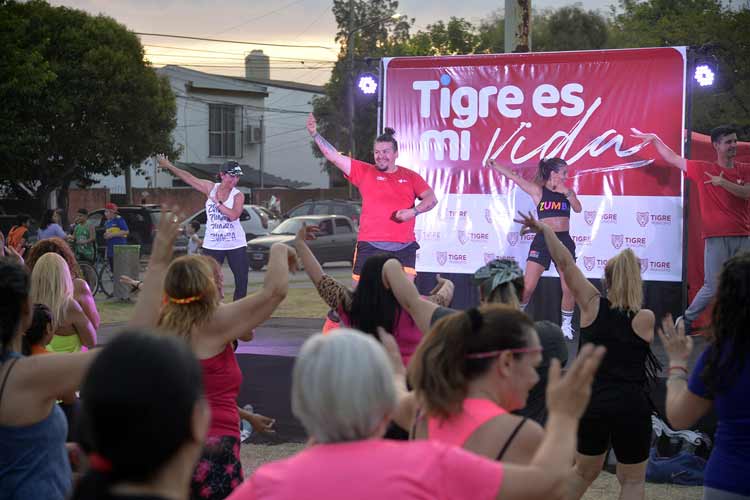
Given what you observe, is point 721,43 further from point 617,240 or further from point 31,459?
point 31,459

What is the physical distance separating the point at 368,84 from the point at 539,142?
242 cm

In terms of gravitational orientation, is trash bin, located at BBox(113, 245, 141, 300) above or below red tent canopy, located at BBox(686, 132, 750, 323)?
below

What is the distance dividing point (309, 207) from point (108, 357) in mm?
27618

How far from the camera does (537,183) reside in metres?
11.8

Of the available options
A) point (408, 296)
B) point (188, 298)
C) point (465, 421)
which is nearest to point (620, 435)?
point (408, 296)

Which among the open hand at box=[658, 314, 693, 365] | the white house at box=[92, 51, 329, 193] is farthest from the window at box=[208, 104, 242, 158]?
the open hand at box=[658, 314, 693, 365]

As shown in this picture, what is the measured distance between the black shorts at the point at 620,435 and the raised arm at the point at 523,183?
6440 millimetres

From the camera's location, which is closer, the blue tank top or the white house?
the blue tank top

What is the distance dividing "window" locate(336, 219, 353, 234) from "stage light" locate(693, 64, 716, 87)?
51.2 ft

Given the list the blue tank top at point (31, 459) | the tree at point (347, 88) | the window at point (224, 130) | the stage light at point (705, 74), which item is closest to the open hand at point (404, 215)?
the stage light at point (705, 74)

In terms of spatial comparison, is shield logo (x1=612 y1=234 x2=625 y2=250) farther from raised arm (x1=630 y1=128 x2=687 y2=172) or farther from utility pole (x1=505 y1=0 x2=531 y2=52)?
utility pole (x1=505 y1=0 x2=531 y2=52)

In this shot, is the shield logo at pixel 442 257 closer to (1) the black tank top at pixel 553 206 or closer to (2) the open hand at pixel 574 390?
(1) the black tank top at pixel 553 206

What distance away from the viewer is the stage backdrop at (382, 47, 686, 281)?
1168 cm

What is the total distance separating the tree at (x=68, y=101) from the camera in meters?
29.7
